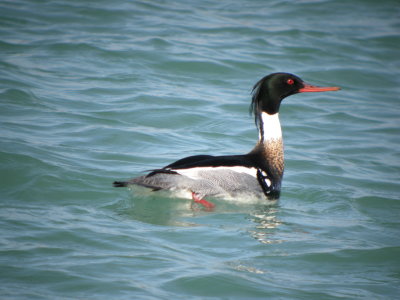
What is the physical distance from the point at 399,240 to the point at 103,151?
177 inches

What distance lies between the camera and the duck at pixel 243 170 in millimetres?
7676

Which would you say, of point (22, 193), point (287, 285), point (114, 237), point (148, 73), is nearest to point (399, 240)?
point (287, 285)

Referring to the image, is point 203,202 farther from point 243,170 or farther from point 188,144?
point 188,144

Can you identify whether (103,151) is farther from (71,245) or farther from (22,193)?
(71,245)

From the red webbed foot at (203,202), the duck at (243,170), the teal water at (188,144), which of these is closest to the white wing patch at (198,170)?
the duck at (243,170)

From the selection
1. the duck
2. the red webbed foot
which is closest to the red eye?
the duck

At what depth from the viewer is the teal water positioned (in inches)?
227

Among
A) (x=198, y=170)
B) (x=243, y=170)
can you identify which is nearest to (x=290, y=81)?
(x=243, y=170)

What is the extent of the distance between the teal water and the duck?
0.71 feet

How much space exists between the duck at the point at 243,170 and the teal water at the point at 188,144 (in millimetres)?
215

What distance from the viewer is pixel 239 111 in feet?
39.3

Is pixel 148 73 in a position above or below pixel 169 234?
above

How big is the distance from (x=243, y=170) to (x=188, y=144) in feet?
7.42

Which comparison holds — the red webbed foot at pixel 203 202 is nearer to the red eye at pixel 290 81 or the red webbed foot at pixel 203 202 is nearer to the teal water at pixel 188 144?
the teal water at pixel 188 144
